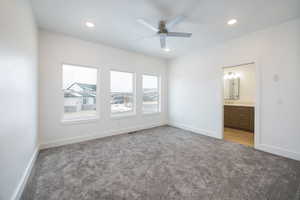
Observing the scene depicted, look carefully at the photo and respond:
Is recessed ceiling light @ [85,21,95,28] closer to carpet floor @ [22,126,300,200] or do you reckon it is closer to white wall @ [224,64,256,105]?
carpet floor @ [22,126,300,200]

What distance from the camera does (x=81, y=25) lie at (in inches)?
111

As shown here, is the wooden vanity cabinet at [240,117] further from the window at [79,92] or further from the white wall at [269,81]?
the window at [79,92]

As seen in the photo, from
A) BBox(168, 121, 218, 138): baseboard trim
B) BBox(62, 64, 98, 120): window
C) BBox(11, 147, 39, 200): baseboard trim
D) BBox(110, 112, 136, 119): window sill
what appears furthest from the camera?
BBox(110, 112, 136, 119): window sill

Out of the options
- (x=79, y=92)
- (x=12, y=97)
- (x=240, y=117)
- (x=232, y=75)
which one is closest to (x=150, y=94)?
(x=79, y=92)

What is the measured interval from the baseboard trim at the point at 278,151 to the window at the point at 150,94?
3.37 meters

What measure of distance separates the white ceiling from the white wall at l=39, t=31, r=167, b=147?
357 millimetres

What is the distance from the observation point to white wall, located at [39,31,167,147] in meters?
3.03

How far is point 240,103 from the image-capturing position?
5141 mm

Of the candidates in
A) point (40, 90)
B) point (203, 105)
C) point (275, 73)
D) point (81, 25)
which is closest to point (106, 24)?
point (81, 25)

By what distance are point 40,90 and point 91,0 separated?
233 centimetres

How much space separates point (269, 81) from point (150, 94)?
11.5 ft

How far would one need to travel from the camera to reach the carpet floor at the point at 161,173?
5.40 ft

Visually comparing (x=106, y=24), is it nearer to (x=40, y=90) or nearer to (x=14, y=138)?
(x=40, y=90)

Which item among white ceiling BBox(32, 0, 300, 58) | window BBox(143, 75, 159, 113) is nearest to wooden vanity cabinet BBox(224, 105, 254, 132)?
white ceiling BBox(32, 0, 300, 58)
